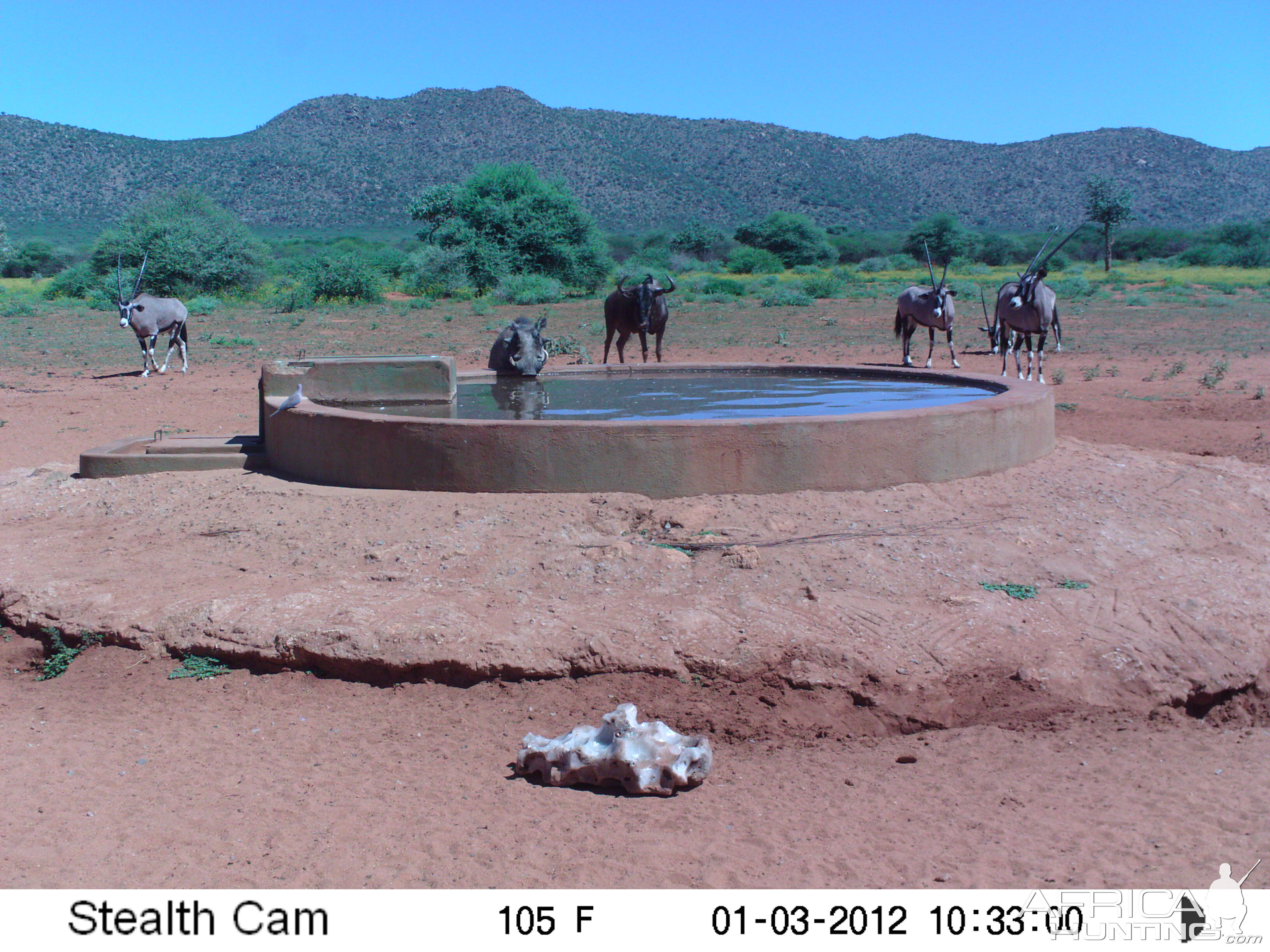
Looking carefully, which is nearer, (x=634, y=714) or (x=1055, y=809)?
(x=1055, y=809)

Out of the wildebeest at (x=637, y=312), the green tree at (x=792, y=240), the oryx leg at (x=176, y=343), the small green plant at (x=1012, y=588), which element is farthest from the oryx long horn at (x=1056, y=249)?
the green tree at (x=792, y=240)

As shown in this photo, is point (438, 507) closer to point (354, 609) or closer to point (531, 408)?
point (354, 609)

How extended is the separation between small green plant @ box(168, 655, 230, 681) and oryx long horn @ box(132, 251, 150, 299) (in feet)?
37.0

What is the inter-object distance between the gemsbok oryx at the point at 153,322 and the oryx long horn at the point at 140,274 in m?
0.04

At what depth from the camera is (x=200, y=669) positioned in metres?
4.75

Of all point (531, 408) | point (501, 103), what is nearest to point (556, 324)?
point (531, 408)

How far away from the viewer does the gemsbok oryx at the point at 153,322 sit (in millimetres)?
15891

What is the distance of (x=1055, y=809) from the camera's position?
367 centimetres

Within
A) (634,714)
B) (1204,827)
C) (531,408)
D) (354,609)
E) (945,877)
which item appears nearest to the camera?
(945,877)

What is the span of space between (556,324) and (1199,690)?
1984cm

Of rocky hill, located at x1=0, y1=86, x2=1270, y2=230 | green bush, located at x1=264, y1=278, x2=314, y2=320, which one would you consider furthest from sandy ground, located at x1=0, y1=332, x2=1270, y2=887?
rocky hill, located at x1=0, y1=86, x2=1270, y2=230

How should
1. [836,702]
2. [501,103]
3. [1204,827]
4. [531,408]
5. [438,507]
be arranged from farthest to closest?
[501,103] < [531,408] < [438,507] < [836,702] < [1204,827]

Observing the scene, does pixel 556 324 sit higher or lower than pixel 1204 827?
higher

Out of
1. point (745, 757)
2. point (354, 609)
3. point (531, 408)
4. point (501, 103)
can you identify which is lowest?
point (745, 757)
